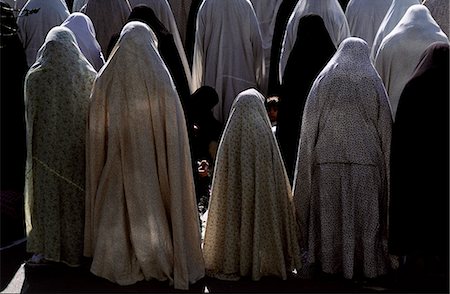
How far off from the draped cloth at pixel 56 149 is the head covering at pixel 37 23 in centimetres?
241

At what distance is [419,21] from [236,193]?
1977 millimetres

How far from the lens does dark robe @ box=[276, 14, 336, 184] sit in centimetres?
585

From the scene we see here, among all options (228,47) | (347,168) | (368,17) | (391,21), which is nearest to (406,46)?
(391,21)

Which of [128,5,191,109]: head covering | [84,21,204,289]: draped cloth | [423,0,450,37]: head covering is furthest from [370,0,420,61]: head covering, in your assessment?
[84,21,204,289]: draped cloth

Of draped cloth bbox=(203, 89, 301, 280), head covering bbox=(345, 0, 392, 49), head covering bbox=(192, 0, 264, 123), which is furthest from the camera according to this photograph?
head covering bbox=(345, 0, 392, 49)

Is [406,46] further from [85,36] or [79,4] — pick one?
[79,4]

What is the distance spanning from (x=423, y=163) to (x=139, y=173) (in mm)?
1710

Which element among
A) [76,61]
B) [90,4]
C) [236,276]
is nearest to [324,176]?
[236,276]

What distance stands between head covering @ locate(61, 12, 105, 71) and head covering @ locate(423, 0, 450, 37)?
Answer: 292 centimetres

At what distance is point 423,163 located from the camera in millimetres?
4723

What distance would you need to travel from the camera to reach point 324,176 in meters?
4.96

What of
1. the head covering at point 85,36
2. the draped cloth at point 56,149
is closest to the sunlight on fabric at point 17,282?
the draped cloth at point 56,149

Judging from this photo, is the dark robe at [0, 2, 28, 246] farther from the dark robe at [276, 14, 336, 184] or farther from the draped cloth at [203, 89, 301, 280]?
the dark robe at [276, 14, 336, 184]

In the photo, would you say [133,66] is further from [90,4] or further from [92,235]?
[90,4]
